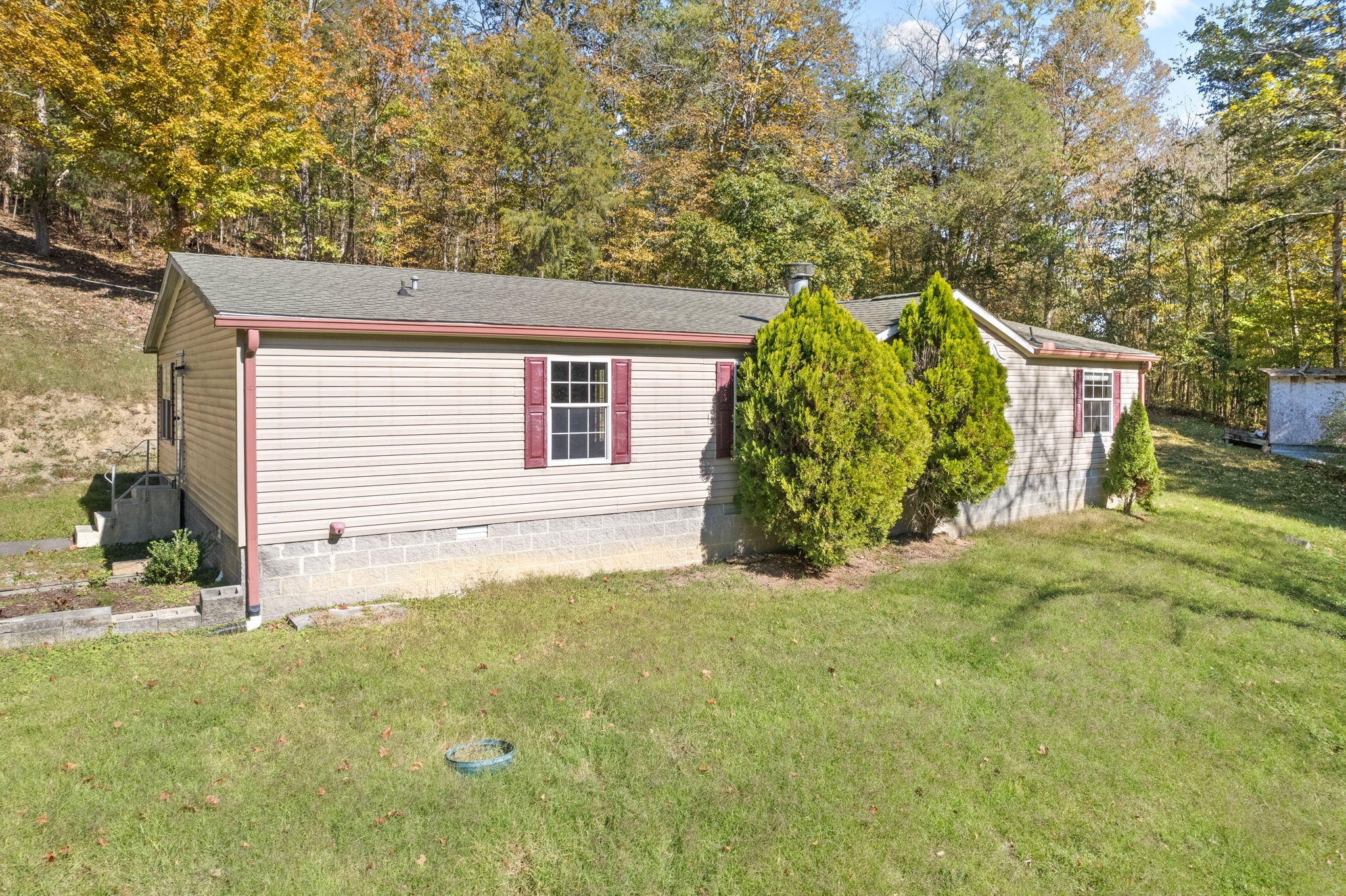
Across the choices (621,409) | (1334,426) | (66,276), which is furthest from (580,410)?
(66,276)

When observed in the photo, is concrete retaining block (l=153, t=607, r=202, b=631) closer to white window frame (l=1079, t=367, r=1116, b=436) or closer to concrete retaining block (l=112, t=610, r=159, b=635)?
concrete retaining block (l=112, t=610, r=159, b=635)

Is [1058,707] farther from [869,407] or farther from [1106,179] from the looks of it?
[1106,179]

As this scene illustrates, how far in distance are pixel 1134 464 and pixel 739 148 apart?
14.9m

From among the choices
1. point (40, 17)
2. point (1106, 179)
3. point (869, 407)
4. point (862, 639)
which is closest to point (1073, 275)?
point (1106, 179)

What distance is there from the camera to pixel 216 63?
17.9 m

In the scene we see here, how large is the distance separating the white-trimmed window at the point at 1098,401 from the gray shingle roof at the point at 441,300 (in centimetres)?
664

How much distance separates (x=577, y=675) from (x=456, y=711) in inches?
42.2

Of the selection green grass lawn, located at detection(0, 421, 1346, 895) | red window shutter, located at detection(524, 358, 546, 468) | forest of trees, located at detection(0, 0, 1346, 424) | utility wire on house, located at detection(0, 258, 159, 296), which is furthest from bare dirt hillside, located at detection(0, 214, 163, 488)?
red window shutter, located at detection(524, 358, 546, 468)

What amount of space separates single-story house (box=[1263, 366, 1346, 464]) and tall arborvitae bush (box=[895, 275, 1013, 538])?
1391cm

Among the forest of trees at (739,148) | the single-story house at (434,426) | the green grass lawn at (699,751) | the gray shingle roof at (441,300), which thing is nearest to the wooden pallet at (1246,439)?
the forest of trees at (739,148)

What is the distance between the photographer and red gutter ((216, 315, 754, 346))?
6898mm

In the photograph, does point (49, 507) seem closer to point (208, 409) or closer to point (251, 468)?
point (208, 409)

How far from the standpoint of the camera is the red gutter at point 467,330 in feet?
22.6

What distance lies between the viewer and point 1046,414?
1323 cm
